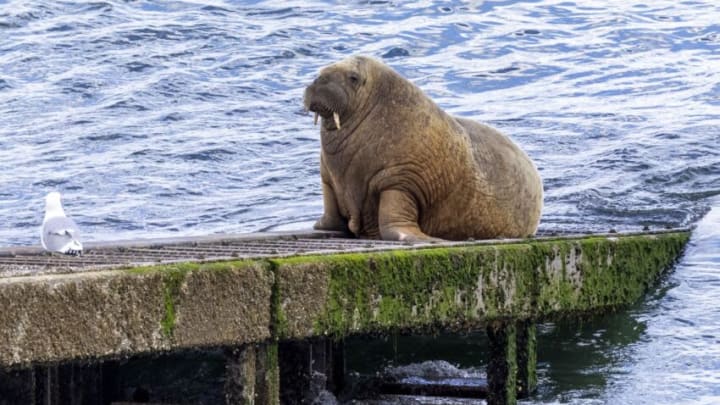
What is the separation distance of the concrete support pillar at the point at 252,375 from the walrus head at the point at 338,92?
3.13 m

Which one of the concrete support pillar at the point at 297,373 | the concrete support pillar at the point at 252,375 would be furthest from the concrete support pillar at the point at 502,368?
the concrete support pillar at the point at 252,375

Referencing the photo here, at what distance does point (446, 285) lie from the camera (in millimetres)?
6793

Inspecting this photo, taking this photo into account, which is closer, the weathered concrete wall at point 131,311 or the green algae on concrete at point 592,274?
the weathered concrete wall at point 131,311

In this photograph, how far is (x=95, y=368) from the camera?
7855 mm

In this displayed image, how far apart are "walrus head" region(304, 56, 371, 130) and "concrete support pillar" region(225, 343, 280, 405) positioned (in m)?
3.13

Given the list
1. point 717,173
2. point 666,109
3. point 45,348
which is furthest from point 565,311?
point 666,109

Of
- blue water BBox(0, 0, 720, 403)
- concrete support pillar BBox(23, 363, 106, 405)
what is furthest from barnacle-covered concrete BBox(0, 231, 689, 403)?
concrete support pillar BBox(23, 363, 106, 405)

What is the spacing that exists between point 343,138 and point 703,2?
2021cm

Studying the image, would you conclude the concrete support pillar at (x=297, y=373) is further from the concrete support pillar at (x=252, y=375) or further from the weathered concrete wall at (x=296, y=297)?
the concrete support pillar at (x=252, y=375)

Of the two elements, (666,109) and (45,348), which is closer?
(45,348)

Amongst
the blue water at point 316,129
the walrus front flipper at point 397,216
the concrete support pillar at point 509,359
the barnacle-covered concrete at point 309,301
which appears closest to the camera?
the barnacle-covered concrete at point 309,301

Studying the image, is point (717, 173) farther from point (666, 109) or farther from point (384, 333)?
point (384, 333)

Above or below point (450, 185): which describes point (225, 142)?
below

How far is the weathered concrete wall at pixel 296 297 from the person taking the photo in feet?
16.6
